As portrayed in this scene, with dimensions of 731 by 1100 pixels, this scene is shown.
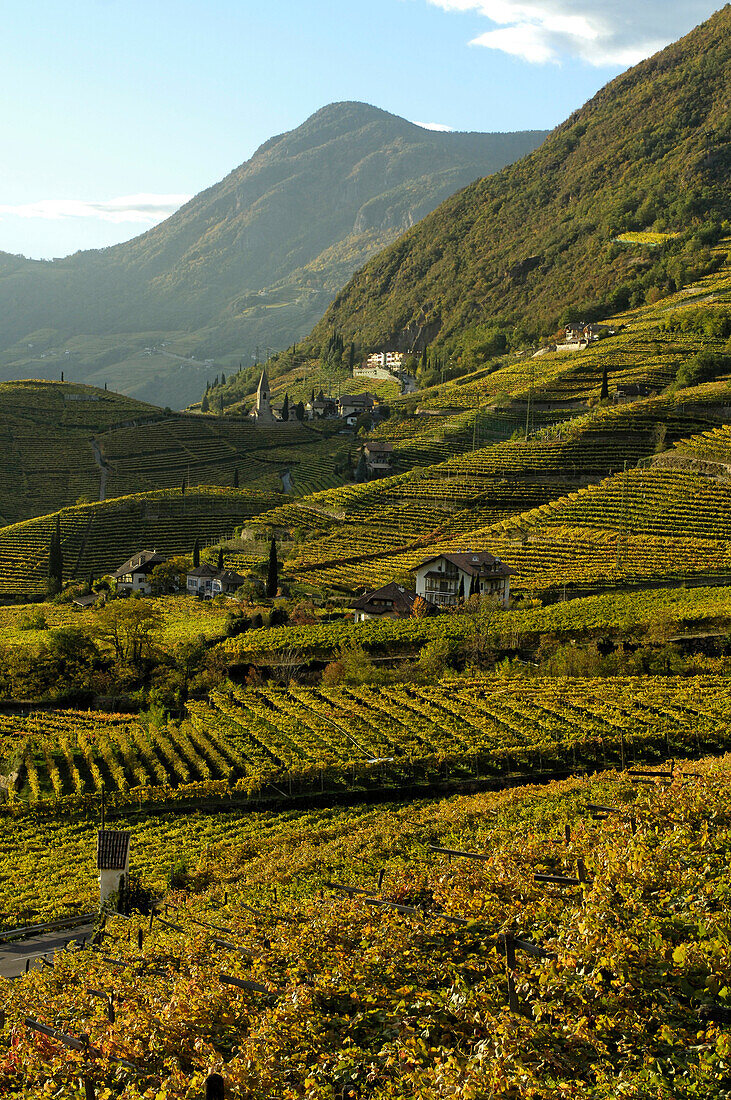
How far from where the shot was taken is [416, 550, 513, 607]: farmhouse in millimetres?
57062

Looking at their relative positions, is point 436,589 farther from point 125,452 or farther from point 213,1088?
point 125,452

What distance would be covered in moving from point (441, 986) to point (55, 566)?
202 ft

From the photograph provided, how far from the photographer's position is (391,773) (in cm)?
3506

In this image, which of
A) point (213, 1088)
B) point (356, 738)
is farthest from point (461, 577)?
point (213, 1088)

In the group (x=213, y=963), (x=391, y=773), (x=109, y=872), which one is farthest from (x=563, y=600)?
(x=213, y=963)

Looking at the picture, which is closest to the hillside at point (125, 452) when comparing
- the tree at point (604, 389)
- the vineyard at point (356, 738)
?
the tree at point (604, 389)

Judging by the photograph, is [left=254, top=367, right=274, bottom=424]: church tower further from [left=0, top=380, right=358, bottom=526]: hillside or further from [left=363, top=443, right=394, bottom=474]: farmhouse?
[left=363, top=443, right=394, bottom=474]: farmhouse

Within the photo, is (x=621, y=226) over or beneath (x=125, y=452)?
Answer: over

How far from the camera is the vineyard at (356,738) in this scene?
1371 inches

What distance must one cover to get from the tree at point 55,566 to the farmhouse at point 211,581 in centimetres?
887

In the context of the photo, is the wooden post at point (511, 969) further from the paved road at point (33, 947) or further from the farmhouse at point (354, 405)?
the farmhouse at point (354, 405)

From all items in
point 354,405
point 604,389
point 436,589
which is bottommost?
point 436,589

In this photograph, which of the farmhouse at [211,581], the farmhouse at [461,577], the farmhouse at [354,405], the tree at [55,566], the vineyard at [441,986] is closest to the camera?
the vineyard at [441,986]

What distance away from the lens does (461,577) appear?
5812 cm
